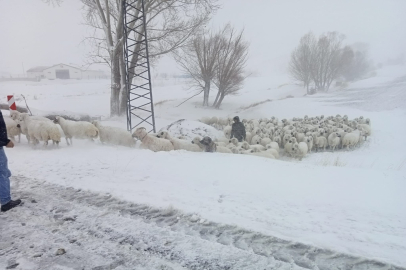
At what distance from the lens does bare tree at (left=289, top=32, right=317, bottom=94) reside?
38125 millimetres

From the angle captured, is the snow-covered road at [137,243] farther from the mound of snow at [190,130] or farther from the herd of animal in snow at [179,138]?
the mound of snow at [190,130]

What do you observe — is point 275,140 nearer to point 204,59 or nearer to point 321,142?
point 321,142

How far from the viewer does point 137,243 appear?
2.95m

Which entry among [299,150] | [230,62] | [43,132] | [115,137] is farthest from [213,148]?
[230,62]

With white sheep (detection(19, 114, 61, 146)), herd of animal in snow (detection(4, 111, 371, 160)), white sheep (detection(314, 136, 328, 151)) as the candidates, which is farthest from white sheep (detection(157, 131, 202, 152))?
white sheep (detection(314, 136, 328, 151))

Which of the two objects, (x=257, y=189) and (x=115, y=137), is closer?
(x=257, y=189)

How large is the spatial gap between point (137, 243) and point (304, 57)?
4015cm

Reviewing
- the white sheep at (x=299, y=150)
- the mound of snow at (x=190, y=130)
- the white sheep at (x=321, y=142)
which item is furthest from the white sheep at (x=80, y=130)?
the white sheep at (x=321, y=142)

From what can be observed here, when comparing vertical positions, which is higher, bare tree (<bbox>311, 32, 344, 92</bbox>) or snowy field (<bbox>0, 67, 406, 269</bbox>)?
bare tree (<bbox>311, 32, 344, 92</bbox>)

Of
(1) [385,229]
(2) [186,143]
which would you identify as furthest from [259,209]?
(2) [186,143]

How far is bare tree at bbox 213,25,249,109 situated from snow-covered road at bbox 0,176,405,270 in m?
22.0

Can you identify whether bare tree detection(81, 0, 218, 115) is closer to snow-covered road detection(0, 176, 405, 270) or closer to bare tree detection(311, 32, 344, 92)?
snow-covered road detection(0, 176, 405, 270)

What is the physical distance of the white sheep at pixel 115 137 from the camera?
8.58 m

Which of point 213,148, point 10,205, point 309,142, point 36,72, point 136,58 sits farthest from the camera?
point 36,72
